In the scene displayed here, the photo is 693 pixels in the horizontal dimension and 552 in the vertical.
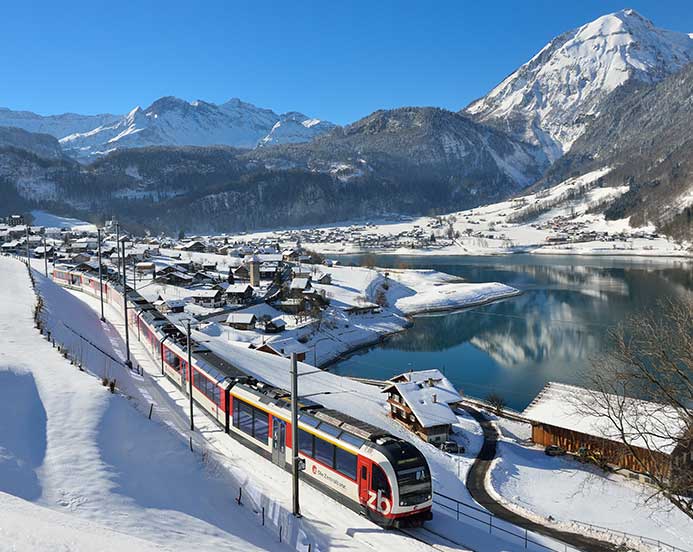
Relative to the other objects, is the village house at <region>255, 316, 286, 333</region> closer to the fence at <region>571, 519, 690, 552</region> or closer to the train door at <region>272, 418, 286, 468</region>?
the train door at <region>272, 418, 286, 468</region>

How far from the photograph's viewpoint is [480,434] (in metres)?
22.6

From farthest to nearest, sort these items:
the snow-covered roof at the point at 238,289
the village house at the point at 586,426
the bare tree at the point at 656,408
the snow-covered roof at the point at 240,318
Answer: the snow-covered roof at the point at 238,289 → the snow-covered roof at the point at 240,318 → the village house at the point at 586,426 → the bare tree at the point at 656,408

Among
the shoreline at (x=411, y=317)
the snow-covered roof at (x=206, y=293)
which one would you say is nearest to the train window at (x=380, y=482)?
the shoreline at (x=411, y=317)

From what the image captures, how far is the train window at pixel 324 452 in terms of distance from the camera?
1173 centimetres

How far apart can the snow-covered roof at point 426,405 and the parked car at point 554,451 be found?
12.3 feet

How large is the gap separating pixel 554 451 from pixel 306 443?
1199 centimetres

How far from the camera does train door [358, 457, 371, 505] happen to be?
1082 cm

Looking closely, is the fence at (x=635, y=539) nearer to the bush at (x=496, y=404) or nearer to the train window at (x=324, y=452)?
the train window at (x=324, y=452)

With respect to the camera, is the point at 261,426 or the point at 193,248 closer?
the point at 261,426

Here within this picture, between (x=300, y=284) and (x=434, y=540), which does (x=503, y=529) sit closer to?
(x=434, y=540)

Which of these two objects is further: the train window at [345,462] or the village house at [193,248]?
the village house at [193,248]

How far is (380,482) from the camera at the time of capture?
10664 millimetres

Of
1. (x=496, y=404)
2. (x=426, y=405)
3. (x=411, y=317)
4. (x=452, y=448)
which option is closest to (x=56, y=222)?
(x=411, y=317)

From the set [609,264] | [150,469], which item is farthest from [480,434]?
[609,264]
